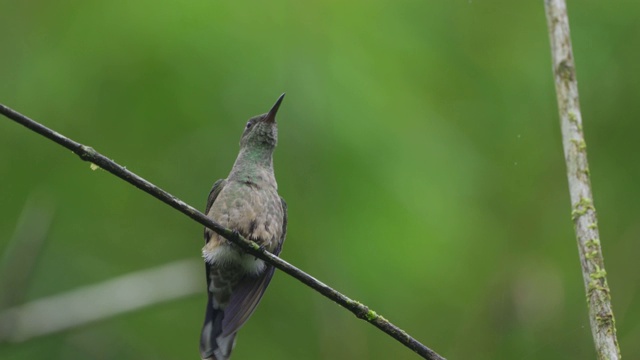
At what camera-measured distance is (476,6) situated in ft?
17.5

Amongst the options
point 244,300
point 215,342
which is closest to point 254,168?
point 244,300

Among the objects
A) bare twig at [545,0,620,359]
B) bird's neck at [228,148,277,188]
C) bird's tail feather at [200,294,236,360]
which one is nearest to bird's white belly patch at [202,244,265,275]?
bird's tail feather at [200,294,236,360]

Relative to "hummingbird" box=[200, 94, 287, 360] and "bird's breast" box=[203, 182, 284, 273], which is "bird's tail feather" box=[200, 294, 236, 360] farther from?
"bird's breast" box=[203, 182, 284, 273]

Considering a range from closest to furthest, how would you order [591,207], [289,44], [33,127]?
[33,127] → [591,207] → [289,44]

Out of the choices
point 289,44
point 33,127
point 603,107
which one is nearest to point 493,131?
point 603,107

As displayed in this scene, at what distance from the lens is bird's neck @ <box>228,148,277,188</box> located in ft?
12.9

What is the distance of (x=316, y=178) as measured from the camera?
15.2ft

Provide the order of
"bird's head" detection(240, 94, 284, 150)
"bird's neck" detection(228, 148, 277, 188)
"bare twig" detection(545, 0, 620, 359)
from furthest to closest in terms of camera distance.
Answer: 1. "bird's head" detection(240, 94, 284, 150)
2. "bird's neck" detection(228, 148, 277, 188)
3. "bare twig" detection(545, 0, 620, 359)

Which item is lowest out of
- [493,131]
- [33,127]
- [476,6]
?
[33,127]

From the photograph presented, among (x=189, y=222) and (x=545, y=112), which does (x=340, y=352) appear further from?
(x=545, y=112)

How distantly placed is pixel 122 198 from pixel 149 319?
2.11 ft

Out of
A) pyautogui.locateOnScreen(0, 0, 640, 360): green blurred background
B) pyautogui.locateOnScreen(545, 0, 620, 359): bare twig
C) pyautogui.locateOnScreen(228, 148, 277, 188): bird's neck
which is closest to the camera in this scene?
pyautogui.locateOnScreen(545, 0, 620, 359): bare twig

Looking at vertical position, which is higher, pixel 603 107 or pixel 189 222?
pixel 603 107

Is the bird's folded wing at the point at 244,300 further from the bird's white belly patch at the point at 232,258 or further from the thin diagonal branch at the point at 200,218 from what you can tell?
the thin diagonal branch at the point at 200,218
